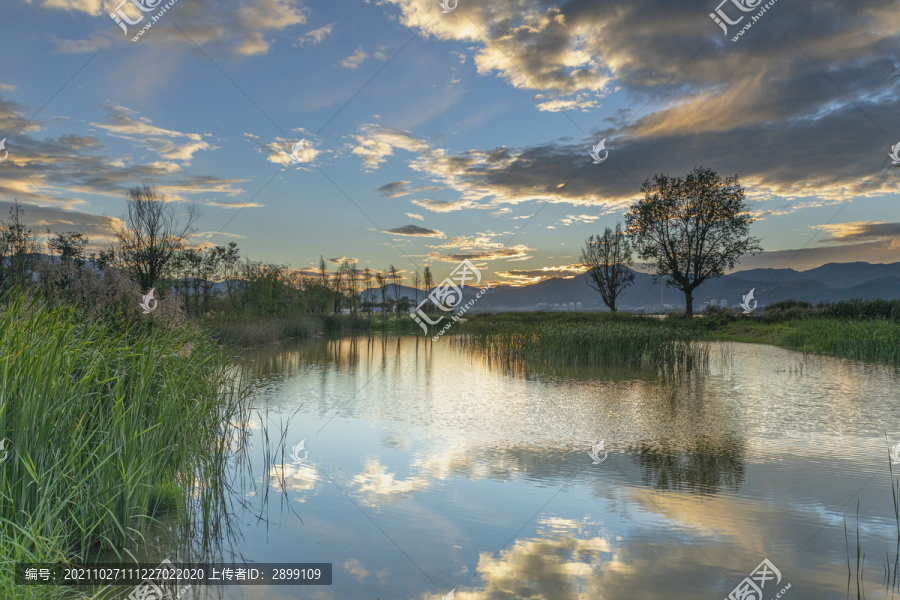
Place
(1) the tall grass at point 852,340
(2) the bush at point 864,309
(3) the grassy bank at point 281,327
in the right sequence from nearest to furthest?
(1) the tall grass at point 852,340 < (3) the grassy bank at point 281,327 < (2) the bush at point 864,309

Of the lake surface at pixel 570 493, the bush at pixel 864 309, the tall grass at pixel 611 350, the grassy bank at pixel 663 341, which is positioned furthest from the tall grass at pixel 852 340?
the lake surface at pixel 570 493

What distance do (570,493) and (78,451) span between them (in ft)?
16.8

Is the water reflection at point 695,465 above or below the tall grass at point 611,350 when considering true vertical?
below

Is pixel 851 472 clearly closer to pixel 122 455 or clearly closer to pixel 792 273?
pixel 122 455

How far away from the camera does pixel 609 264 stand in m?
52.2

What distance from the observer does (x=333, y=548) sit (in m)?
4.84

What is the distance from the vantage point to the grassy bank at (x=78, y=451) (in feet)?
12.1

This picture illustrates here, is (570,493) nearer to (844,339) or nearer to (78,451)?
(78,451)

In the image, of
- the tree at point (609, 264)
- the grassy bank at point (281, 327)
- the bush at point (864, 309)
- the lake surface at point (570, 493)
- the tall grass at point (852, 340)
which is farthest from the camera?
the tree at point (609, 264)

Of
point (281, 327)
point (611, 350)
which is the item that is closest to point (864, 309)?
point (611, 350)

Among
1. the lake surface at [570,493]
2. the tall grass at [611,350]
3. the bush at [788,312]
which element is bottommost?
the lake surface at [570,493]

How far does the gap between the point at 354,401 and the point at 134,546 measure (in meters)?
7.72

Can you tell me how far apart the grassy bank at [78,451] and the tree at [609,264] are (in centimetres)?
4697

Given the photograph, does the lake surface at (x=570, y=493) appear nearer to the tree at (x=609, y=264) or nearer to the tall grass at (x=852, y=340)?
the tall grass at (x=852, y=340)
